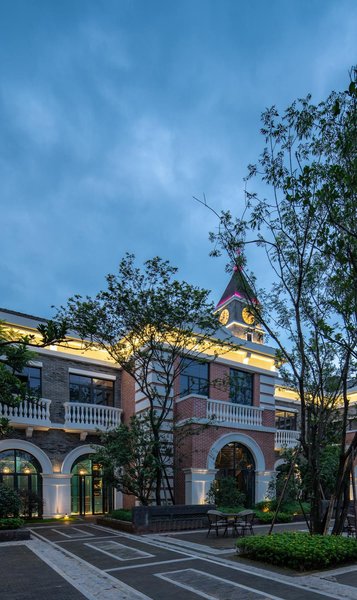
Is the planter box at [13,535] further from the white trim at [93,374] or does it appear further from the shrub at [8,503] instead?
the white trim at [93,374]

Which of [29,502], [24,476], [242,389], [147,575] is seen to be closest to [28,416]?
[24,476]

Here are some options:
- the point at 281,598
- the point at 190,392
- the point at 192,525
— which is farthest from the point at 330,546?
the point at 190,392

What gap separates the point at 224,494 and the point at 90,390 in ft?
26.2

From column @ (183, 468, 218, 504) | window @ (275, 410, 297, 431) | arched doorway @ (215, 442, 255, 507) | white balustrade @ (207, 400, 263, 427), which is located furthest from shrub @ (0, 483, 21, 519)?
window @ (275, 410, 297, 431)

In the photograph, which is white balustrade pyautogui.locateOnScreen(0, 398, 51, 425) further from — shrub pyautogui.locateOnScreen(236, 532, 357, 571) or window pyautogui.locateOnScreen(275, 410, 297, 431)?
window pyautogui.locateOnScreen(275, 410, 297, 431)

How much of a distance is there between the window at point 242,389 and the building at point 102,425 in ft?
0.17

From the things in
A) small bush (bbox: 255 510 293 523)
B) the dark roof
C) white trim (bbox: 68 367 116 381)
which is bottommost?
small bush (bbox: 255 510 293 523)

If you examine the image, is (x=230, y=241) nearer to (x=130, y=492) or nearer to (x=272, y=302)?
(x=272, y=302)

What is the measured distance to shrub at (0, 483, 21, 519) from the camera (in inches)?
633

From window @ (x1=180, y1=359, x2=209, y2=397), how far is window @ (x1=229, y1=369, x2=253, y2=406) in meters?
1.64

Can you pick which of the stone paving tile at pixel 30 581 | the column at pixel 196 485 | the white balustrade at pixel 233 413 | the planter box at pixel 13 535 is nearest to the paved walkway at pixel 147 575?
the stone paving tile at pixel 30 581

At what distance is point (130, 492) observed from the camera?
715 inches

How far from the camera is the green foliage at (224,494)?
1958 centimetres

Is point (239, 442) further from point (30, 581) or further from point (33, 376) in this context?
point (30, 581)
